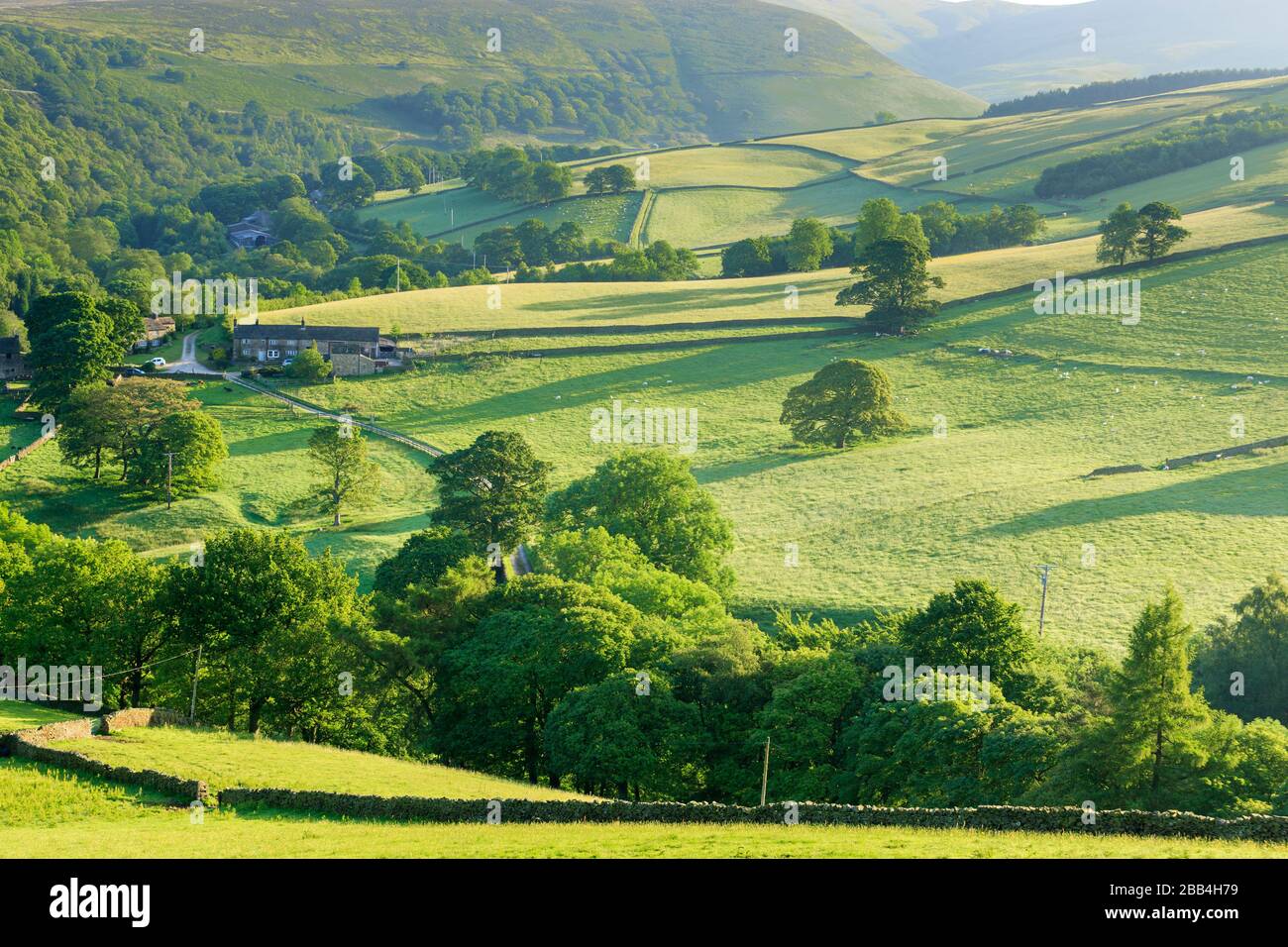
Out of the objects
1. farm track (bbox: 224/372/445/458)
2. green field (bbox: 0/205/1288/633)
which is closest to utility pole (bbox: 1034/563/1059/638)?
green field (bbox: 0/205/1288/633)

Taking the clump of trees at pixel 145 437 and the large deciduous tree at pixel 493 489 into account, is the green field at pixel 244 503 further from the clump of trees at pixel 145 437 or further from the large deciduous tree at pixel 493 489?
the large deciduous tree at pixel 493 489

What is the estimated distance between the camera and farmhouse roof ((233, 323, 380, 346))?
370 ft

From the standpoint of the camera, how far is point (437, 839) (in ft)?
102

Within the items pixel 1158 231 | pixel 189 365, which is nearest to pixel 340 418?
pixel 189 365

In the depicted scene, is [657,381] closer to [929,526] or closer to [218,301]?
[929,526]

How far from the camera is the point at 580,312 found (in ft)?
416

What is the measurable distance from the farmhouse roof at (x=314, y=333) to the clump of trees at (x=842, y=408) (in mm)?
39198

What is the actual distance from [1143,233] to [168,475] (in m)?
89.5

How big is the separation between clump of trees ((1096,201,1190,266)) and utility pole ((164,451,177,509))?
85.5 meters

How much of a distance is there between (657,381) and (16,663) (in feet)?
200

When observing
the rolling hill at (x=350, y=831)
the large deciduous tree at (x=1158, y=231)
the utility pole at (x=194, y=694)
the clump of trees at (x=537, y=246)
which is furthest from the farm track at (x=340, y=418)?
the clump of trees at (x=537, y=246)

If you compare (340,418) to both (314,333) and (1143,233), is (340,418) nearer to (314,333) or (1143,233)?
(314,333)

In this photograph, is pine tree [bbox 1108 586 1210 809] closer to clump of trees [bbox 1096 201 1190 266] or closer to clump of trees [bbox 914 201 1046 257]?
clump of trees [bbox 1096 201 1190 266]
